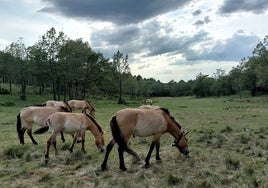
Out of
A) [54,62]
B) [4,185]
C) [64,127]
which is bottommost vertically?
[4,185]

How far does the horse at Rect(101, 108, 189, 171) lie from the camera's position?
9.11 metres

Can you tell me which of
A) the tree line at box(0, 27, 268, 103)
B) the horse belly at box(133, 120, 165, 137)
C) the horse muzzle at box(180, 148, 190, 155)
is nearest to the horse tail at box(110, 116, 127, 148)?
the horse belly at box(133, 120, 165, 137)

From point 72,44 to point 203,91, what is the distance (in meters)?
72.6

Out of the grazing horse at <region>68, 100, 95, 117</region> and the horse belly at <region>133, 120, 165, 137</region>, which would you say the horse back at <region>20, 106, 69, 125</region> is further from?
the grazing horse at <region>68, 100, 95, 117</region>

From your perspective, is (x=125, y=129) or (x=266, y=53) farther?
(x=266, y=53)

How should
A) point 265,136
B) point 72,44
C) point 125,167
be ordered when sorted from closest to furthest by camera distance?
point 125,167, point 265,136, point 72,44

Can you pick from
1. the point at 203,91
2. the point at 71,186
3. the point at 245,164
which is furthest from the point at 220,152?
the point at 203,91

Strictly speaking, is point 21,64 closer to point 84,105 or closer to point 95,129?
point 84,105

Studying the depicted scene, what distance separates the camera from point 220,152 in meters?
11.3

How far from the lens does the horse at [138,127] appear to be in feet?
29.9

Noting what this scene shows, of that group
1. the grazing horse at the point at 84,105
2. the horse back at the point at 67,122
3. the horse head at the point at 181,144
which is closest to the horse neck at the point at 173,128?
the horse head at the point at 181,144

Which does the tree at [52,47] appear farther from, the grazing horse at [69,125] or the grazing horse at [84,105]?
the grazing horse at [69,125]

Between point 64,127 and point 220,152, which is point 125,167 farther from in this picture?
point 220,152

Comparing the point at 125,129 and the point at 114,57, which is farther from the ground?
the point at 114,57
